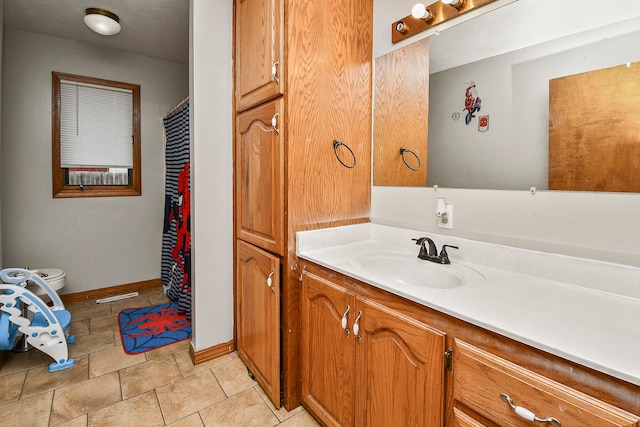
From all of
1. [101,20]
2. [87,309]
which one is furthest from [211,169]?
[87,309]

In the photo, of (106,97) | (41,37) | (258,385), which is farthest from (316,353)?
(41,37)

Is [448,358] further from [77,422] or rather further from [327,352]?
[77,422]

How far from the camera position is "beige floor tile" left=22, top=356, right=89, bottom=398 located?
174cm

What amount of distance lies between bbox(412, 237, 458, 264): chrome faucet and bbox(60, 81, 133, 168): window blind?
10.0 ft

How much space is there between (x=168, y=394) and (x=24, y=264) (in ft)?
Result: 7.02

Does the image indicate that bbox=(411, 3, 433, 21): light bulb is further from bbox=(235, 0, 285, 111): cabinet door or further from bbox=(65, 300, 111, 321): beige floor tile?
bbox=(65, 300, 111, 321): beige floor tile

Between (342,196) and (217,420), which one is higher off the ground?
(342,196)

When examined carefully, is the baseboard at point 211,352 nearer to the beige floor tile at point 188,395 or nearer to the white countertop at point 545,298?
the beige floor tile at point 188,395

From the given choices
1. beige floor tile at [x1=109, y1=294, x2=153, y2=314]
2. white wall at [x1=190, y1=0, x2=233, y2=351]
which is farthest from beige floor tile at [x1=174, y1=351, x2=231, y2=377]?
beige floor tile at [x1=109, y1=294, x2=153, y2=314]

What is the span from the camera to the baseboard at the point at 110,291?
294 cm

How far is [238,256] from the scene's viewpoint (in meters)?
1.98

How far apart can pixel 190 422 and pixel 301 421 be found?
544mm

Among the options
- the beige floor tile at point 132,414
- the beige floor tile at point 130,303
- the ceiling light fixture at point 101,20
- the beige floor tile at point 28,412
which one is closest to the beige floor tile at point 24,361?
the beige floor tile at point 28,412

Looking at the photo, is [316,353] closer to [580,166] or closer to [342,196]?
[342,196]
